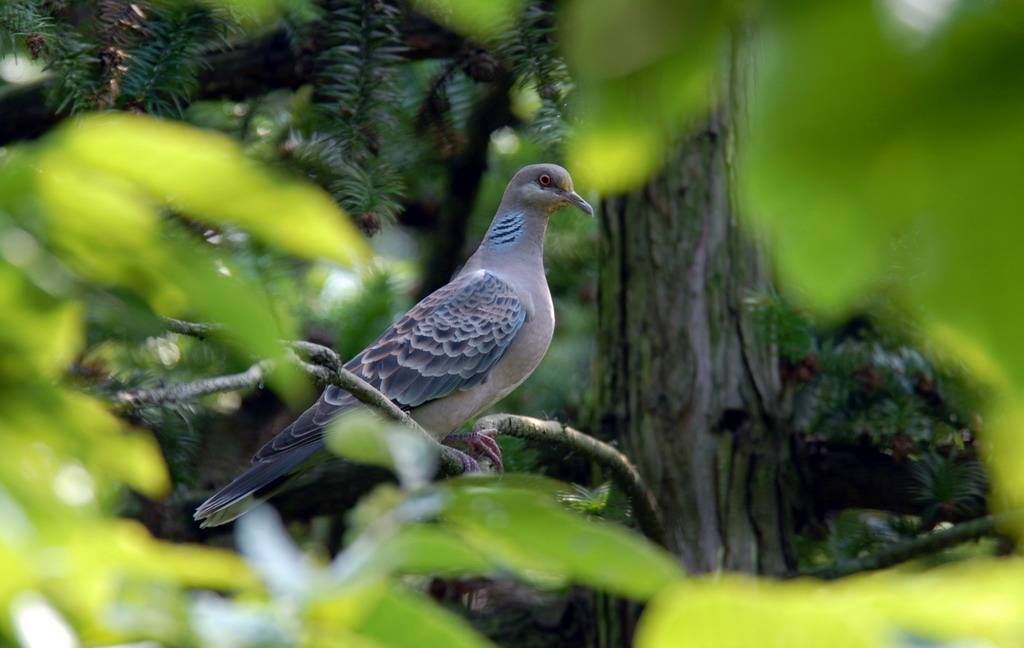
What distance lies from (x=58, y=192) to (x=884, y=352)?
2614 mm

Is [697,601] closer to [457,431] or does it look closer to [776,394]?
[776,394]

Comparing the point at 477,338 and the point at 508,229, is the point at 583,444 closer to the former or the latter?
the point at 477,338

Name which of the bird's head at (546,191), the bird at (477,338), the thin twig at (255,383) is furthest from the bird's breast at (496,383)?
the thin twig at (255,383)

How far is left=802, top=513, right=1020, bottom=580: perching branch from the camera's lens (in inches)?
90.5

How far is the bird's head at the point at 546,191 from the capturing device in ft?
10.6

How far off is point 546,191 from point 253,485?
135cm

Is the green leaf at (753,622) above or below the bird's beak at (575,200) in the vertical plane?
above

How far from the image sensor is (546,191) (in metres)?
3.26

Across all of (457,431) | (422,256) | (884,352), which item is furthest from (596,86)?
(422,256)

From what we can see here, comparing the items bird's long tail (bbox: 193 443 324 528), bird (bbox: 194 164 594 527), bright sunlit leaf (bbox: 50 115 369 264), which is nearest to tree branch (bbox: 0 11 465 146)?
bird (bbox: 194 164 594 527)

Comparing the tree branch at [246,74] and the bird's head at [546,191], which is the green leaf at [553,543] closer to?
the tree branch at [246,74]

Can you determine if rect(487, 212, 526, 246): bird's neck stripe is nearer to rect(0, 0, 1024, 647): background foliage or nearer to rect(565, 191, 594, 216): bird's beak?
rect(565, 191, 594, 216): bird's beak

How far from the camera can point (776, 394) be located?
2.83 meters

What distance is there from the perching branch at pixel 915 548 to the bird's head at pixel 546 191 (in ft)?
4.49
